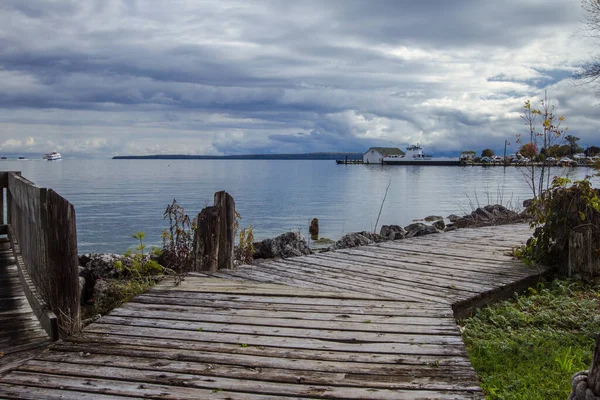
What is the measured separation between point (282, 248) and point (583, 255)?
295 inches

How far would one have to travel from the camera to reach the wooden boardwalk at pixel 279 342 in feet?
11.1

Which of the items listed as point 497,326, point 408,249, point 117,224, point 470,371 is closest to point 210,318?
point 470,371

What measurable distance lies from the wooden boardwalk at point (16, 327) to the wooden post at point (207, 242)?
6.79 feet

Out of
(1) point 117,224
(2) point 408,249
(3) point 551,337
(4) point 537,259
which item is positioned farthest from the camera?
(1) point 117,224

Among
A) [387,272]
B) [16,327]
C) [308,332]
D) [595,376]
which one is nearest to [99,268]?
[16,327]

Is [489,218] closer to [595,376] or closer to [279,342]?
[279,342]

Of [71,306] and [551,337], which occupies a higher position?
[71,306]

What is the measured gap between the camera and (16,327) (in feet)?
17.2

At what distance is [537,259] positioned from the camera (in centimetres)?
742

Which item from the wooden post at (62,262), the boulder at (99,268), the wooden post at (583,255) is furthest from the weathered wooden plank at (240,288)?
the boulder at (99,268)

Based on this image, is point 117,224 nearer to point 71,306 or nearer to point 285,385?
point 71,306

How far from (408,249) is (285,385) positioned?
5.65 meters

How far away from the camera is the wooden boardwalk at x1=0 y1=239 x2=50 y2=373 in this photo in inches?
181

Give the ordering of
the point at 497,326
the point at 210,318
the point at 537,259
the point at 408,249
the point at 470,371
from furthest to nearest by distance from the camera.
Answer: the point at 408,249, the point at 537,259, the point at 497,326, the point at 210,318, the point at 470,371
